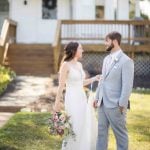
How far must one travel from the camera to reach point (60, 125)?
888 centimetres

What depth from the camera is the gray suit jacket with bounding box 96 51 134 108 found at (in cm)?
837

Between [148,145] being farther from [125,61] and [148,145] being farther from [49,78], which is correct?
[49,78]

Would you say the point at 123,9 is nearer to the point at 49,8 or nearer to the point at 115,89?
the point at 49,8

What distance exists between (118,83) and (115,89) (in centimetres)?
10

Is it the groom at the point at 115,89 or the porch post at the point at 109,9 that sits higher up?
the porch post at the point at 109,9

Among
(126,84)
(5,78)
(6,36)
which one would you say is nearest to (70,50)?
(126,84)

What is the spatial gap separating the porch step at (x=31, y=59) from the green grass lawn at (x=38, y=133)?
8435mm

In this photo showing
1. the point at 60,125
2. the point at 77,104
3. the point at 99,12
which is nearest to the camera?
the point at 60,125

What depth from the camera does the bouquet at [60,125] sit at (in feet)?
29.1

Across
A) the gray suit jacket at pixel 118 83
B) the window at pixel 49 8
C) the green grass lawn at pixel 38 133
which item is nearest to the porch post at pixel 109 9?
the window at pixel 49 8

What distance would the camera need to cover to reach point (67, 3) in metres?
28.0

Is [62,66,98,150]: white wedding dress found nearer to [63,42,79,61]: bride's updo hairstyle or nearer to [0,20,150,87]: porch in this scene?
[63,42,79,61]: bride's updo hairstyle

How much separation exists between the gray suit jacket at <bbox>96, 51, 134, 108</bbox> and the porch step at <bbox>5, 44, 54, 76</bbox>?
14751 millimetres

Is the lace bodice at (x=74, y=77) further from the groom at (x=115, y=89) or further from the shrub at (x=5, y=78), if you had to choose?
the shrub at (x=5, y=78)
